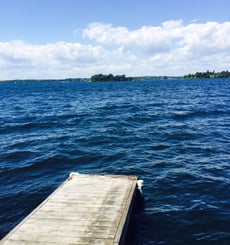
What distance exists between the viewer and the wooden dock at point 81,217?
249 inches

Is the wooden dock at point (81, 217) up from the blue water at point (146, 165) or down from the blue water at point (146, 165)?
up

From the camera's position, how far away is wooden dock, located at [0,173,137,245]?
6336 millimetres

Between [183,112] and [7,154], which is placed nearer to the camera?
[7,154]

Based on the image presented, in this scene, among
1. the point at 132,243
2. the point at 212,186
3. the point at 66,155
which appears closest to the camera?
the point at 132,243

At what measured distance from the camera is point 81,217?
730cm

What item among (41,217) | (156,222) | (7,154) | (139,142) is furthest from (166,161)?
(7,154)

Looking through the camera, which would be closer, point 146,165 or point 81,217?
point 81,217

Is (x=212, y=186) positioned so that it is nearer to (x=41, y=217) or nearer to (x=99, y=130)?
(x=41, y=217)

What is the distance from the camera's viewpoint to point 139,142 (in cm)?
1891

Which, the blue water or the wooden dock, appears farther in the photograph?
the blue water

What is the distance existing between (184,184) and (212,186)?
1226 millimetres

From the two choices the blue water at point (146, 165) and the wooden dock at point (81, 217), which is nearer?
the wooden dock at point (81, 217)

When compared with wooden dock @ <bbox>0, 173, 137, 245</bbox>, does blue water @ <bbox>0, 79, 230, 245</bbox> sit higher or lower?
lower

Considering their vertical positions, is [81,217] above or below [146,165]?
above
